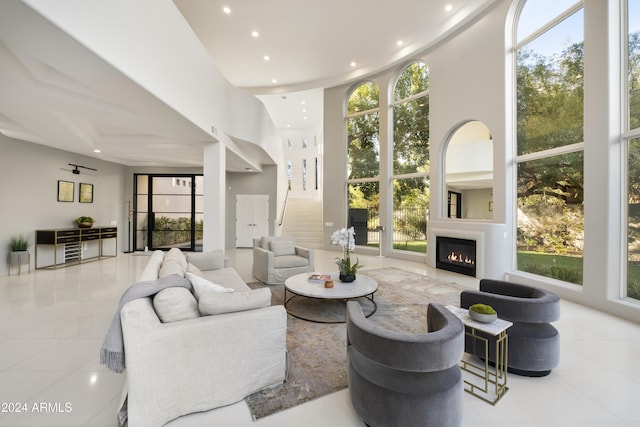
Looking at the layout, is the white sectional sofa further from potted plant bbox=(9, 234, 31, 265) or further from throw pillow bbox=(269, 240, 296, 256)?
potted plant bbox=(9, 234, 31, 265)

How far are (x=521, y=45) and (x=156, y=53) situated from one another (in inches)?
240

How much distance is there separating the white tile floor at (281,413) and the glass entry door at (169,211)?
572 cm

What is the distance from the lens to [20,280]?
526 cm

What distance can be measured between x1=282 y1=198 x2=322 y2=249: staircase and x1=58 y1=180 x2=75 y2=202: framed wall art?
6182 mm

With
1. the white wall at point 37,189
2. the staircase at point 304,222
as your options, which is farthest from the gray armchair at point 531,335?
the white wall at point 37,189

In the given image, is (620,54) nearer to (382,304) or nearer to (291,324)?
(382,304)

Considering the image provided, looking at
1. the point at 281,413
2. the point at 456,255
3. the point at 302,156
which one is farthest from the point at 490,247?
the point at 302,156

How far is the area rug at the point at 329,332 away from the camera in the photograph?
201 cm

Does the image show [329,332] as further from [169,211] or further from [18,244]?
[169,211]

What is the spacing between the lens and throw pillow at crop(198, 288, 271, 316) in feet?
6.48

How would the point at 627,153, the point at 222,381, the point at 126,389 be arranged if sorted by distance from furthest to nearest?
the point at 627,153 → the point at 222,381 → the point at 126,389

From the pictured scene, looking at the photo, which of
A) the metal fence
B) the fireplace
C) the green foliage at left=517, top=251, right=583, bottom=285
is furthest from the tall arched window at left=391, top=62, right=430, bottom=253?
the green foliage at left=517, top=251, right=583, bottom=285

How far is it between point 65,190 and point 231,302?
301 inches

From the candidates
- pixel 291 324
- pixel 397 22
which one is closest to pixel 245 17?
pixel 397 22
